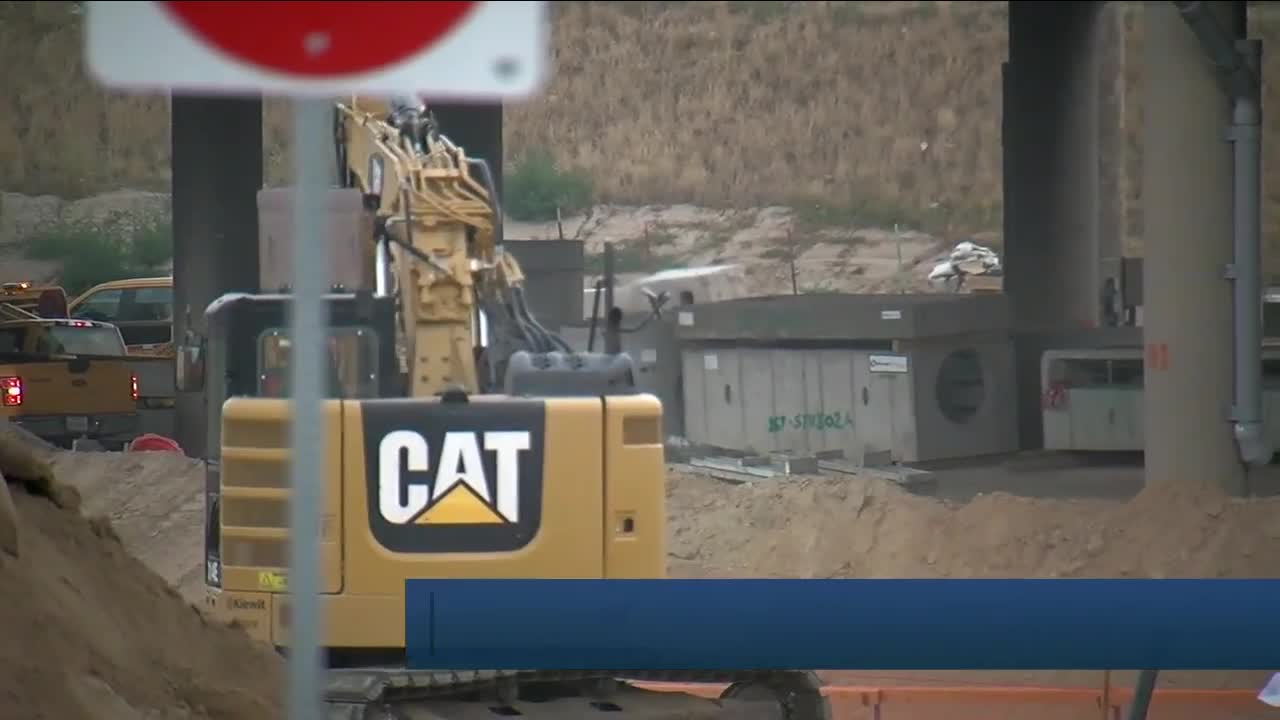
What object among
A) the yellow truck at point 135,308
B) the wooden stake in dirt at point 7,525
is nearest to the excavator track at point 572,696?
the wooden stake in dirt at point 7,525

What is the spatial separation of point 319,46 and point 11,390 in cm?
2073

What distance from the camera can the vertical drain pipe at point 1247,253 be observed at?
1834 centimetres

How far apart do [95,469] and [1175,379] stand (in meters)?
11.2

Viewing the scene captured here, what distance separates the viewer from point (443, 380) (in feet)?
40.8

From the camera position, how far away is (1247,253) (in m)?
18.4

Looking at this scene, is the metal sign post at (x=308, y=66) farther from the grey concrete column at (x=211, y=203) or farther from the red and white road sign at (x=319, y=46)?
the grey concrete column at (x=211, y=203)

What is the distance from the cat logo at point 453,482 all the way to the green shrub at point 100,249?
1203 inches

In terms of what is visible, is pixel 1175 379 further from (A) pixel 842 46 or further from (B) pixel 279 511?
(A) pixel 842 46

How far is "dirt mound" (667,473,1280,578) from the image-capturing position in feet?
58.9

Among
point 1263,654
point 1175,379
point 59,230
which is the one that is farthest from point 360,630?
point 59,230

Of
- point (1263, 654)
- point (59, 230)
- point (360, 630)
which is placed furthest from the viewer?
point (59, 230)

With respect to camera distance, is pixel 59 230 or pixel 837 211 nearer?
pixel 59 230

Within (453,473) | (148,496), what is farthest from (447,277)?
(148,496)

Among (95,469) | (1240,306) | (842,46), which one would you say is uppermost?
(842,46)
